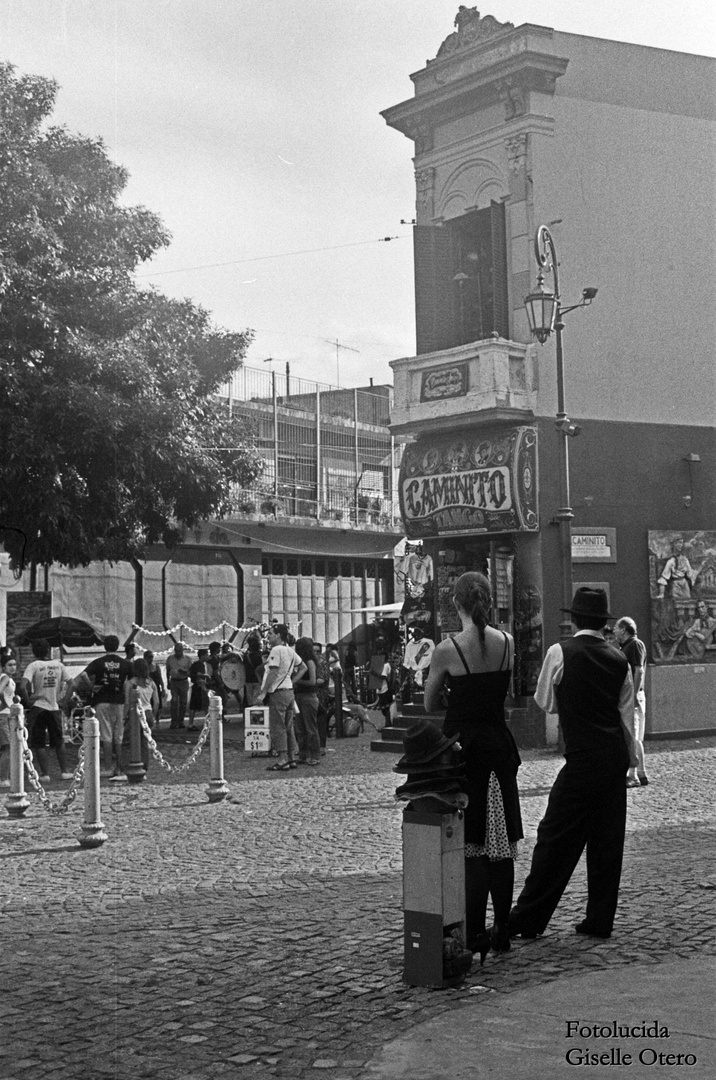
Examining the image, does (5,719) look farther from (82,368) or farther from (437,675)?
(437,675)

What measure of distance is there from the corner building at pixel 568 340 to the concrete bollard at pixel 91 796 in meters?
9.61

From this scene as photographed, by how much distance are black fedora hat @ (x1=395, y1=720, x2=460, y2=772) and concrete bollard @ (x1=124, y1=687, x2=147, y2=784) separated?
10.1m

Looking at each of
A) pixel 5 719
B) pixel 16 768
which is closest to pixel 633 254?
pixel 5 719

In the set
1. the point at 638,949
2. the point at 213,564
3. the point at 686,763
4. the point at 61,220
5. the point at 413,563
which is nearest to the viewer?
the point at 638,949

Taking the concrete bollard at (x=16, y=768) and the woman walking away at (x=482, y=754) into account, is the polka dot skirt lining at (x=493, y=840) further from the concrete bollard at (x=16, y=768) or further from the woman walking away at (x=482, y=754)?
the concrete bollard at (x=16, y=768)

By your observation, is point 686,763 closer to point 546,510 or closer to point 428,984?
point 546,510

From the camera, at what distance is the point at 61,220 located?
2062 centimetres

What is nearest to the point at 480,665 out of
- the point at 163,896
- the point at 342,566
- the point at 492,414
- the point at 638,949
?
the point at 638,949

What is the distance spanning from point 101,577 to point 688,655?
20055 mm

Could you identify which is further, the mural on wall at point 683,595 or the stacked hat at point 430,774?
the mural on wall at point 683,595

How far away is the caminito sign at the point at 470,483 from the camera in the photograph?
818 inches

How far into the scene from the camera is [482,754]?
6.73 m

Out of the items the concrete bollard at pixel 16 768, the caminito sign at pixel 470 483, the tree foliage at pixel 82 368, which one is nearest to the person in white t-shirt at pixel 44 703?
the concrete bollard at pixel 16 768

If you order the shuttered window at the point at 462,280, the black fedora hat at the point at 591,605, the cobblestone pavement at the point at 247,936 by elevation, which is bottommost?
the cobblestone pavement at the point at 247,936
